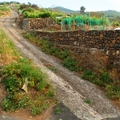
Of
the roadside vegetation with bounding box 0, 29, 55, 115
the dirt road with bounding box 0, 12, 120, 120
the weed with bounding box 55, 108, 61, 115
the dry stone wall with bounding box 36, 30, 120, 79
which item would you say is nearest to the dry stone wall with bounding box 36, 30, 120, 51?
the dry stone wall with bounding box 36, 30, 120, 79

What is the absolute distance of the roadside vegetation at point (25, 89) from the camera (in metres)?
9.23

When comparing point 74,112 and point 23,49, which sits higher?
point 23,49

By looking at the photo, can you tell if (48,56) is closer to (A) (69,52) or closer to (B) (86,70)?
(A) (69,52)

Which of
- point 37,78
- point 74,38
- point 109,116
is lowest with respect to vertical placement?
point 109,116

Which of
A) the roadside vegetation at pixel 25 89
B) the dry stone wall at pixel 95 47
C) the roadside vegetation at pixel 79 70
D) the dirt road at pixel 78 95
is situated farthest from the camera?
the dry stone wall at pixel 95 47

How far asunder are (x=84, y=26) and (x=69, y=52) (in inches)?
144

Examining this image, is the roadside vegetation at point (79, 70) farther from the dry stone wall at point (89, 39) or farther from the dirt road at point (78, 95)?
the dry stone wall at point (89, 39)

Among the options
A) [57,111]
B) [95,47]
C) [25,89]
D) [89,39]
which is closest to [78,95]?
[57,111]

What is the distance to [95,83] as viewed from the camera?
1187cm

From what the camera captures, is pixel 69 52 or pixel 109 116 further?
pixel 69 52

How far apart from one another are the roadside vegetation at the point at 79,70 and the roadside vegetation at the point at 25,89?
238 centimetres

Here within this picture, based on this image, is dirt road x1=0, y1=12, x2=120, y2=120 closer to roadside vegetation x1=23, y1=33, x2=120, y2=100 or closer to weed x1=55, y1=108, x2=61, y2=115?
roadside vegetation x1=23, y1=33, x2=120, y2=100

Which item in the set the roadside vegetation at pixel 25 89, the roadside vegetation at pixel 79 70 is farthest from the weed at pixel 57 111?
the roadside vegetation at pixel 79 70

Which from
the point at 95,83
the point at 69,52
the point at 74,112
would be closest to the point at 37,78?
the point at 74,112
